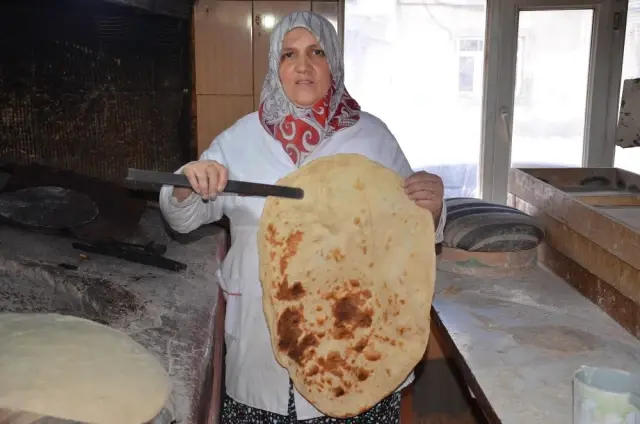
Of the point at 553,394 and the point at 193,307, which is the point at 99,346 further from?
the point at 553,394

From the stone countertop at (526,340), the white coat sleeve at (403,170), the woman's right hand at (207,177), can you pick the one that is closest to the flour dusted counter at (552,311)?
the stone countertop at (526,340)

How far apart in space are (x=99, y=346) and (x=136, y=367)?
0.09 meters

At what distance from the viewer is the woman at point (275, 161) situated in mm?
1350

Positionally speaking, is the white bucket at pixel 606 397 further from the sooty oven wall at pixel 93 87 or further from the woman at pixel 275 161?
the sooty oven wall at pixel 93 87

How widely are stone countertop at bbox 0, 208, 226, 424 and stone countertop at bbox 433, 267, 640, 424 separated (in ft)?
2.01

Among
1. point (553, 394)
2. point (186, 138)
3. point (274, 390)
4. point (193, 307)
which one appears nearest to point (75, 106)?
point (186, 138)

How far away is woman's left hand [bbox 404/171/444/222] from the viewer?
1.33 metres

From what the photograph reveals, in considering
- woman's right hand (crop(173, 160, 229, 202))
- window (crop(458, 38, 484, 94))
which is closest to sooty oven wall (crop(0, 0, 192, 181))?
woman's right hand (crop(173, 160, 229, 202))

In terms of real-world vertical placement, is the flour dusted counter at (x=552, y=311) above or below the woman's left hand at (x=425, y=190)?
below

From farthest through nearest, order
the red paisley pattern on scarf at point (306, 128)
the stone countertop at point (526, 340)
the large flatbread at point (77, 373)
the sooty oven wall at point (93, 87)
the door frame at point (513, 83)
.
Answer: the door frame at point (513, 83), the sooty oven wall at point (93, 87), the red paisley pattern on scarf at point (306, 128), the stone countertop at point (526, 340), the large flatbread at point (77, 373)

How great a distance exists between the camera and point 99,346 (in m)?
1.12

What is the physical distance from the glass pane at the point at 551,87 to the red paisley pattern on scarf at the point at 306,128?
1805 mm

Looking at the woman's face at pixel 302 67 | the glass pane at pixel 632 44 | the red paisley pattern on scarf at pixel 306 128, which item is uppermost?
the glass pane at pixel 632 44

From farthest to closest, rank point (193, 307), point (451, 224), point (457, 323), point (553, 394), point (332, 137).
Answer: point (451, 224) < point (457, 323) < point (193, 307) < point (332, 137) < point (553, 394)
